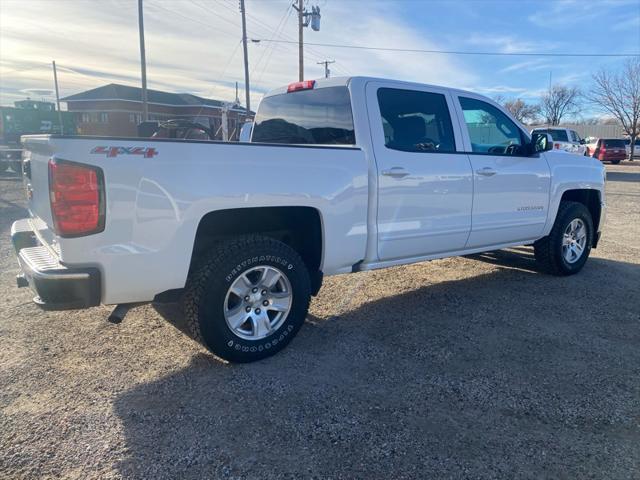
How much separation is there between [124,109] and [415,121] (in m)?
50.0

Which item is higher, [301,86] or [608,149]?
[301,86]

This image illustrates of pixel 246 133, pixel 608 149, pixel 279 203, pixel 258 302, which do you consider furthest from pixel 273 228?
pixel 608 149

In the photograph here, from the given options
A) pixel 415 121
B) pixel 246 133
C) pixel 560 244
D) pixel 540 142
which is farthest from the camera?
pixel 560 244

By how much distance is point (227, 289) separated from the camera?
10.7 ft

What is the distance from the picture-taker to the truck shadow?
8.05 feet

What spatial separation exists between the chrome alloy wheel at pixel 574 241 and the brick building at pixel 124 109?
44655mm

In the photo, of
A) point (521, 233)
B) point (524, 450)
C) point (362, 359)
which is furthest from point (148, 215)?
point (521, 233)

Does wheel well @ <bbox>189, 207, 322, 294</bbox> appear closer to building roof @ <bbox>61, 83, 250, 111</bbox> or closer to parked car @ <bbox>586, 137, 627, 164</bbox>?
parked car @ <bbox>586, 137, 627, 164</bbox>

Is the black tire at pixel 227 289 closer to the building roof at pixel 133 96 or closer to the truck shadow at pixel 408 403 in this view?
the truck shadow at pixel 408 403

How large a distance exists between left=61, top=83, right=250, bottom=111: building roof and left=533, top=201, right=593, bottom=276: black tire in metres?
45.1

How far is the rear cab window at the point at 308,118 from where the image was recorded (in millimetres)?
4031

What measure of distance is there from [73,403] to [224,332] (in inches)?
38.6

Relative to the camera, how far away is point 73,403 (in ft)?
9.69

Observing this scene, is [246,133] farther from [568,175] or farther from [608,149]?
[608,149]
